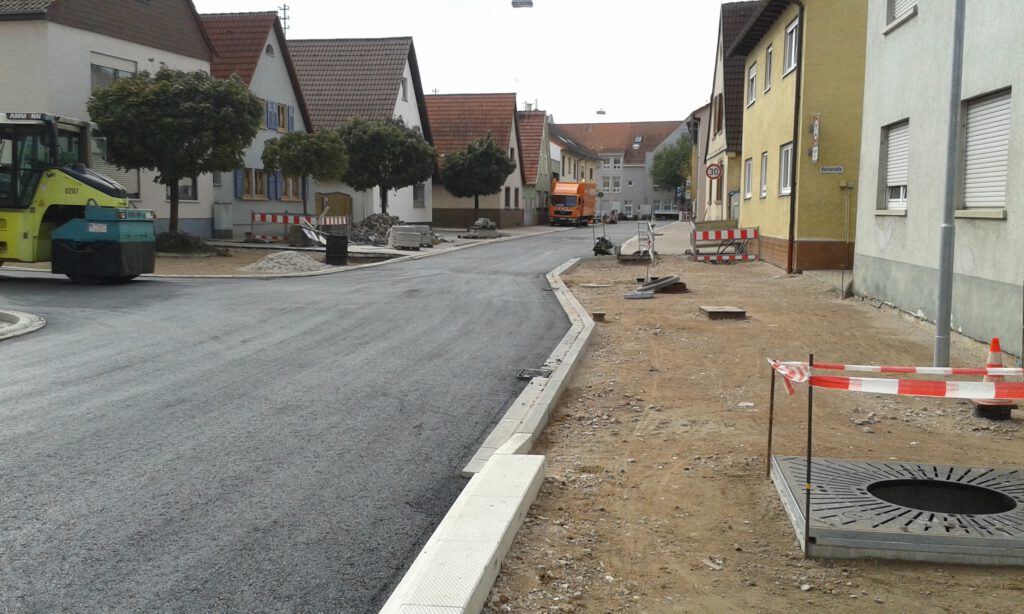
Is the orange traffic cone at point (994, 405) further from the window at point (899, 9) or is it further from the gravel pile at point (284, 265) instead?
the gravel pile at point (284, 265)

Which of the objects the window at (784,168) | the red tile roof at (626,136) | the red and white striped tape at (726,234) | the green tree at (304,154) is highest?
the red tile roof at (626,136)

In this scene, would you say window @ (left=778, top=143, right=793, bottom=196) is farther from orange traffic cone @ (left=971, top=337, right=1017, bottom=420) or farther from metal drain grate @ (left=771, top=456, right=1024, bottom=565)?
metal drain grate @ (left=771, top=456, right=1024, bottom=565)

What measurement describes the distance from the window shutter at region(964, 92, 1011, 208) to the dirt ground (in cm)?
178

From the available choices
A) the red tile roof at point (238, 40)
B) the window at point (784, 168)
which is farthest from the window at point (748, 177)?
the red tile roof at point (238, 40)

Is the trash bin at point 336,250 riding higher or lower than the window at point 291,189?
lower

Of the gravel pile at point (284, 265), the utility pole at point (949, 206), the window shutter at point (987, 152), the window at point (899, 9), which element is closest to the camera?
the utility pole at point (949, 206)

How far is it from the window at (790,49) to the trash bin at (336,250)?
1239cm

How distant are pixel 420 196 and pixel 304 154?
22.0m

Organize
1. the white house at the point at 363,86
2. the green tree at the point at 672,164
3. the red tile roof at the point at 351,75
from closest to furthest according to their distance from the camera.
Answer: the white house at the point at 363,86, the red tile roof at the point at 351,75, the green tree at the point at 672,164

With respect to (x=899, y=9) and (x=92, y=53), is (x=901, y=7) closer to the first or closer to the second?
(x=899, y=9)

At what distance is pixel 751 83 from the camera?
28.9m

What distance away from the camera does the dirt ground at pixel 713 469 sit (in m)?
4.29

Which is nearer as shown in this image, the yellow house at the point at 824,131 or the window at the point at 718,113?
the yellow house at the point at 824,131

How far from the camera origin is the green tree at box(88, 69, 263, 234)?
24.8m
